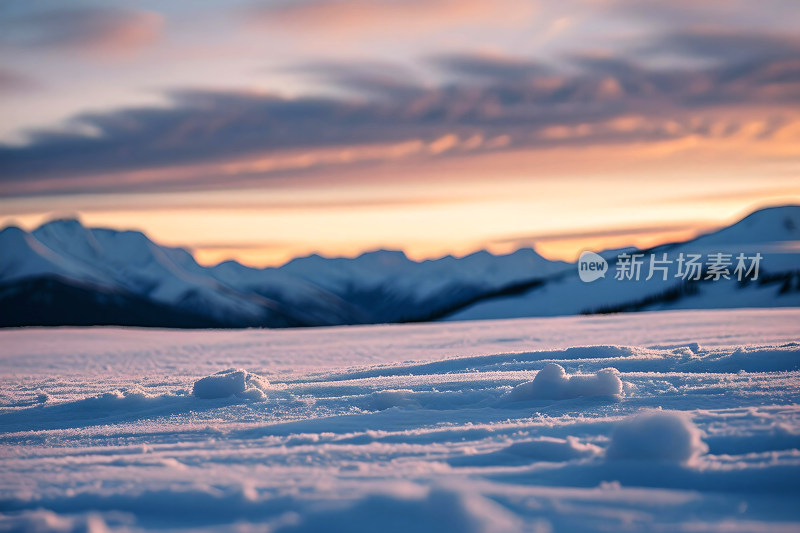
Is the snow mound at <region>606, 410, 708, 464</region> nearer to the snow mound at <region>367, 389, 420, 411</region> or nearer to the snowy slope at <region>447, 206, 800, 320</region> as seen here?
the snow mound at <region>367, 389, 420, 411</region>

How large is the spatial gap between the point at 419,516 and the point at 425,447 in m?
2.02

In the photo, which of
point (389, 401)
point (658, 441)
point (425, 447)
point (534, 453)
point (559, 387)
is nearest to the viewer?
point (658, 441)

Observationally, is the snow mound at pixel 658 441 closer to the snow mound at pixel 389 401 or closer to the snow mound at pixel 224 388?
the snow mound at pixel 389 401

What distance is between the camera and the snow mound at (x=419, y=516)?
4.45 meters

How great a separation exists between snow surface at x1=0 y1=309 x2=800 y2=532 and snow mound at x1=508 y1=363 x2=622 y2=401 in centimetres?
2

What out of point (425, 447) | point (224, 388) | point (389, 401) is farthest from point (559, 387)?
point (224, 388)

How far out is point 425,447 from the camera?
665 cm

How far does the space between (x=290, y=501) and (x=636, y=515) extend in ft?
7.49

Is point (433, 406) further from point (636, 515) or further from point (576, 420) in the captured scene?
point (636, 515)

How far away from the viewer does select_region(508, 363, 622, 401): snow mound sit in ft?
29.6

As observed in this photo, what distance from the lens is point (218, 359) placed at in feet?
56.7

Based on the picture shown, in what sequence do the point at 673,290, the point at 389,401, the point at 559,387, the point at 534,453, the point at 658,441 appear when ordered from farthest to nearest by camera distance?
the point at 673,290 → the point at 389,401 → the point at 559,387 → the point at 534,453 → the point at 658,441

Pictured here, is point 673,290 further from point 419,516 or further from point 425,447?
point 419,516

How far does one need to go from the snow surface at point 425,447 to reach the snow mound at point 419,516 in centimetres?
1
